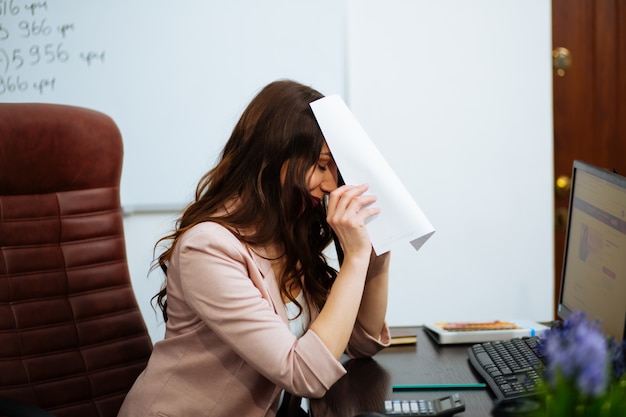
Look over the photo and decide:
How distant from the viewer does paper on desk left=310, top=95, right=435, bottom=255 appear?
1.29 m

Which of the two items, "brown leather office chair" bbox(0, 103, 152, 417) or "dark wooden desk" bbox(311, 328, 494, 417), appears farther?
"brown leather office chair" bbox(0, 103, 152, 417)

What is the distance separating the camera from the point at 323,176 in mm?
1337

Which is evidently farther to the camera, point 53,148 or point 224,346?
point 53,148

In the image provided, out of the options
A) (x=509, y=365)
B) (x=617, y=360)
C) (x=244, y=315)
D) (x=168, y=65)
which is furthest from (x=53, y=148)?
(x=617, y=360)

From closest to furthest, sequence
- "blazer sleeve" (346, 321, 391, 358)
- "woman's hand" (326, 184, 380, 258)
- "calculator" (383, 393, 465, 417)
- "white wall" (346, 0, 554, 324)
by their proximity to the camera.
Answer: "calculator" (383, 393, 465, 417) → "woman's hand" (326, 184, 380, 258) → "blazer sleeve" (346, 321, 391, 358) → "white wall" (346, 0, 554, 324)

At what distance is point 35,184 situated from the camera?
1.55m

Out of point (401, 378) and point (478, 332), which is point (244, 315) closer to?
point (401, 378)

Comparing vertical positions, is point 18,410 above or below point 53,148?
below

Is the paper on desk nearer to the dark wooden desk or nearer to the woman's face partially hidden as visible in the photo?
the woman's face partially hidden

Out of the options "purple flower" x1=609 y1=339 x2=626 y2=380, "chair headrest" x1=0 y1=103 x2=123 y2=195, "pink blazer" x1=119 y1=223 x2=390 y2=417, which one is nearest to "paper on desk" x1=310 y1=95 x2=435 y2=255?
"pink blazer" x1=119 y1=223 x2=390 y2=417

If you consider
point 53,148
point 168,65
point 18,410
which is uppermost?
point 168,65

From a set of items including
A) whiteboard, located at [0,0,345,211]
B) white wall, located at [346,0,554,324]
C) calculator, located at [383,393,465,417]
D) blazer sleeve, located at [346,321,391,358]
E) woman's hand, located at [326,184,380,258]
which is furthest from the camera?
white wall, located at [346,0,554,324]

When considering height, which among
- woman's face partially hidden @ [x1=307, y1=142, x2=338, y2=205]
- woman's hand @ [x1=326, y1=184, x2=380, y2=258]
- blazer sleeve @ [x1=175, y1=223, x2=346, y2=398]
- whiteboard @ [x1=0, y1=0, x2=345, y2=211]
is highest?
whiteboard @ [x1=0, y1=0, x2=345, y2=211]

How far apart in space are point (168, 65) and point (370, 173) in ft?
4.18
